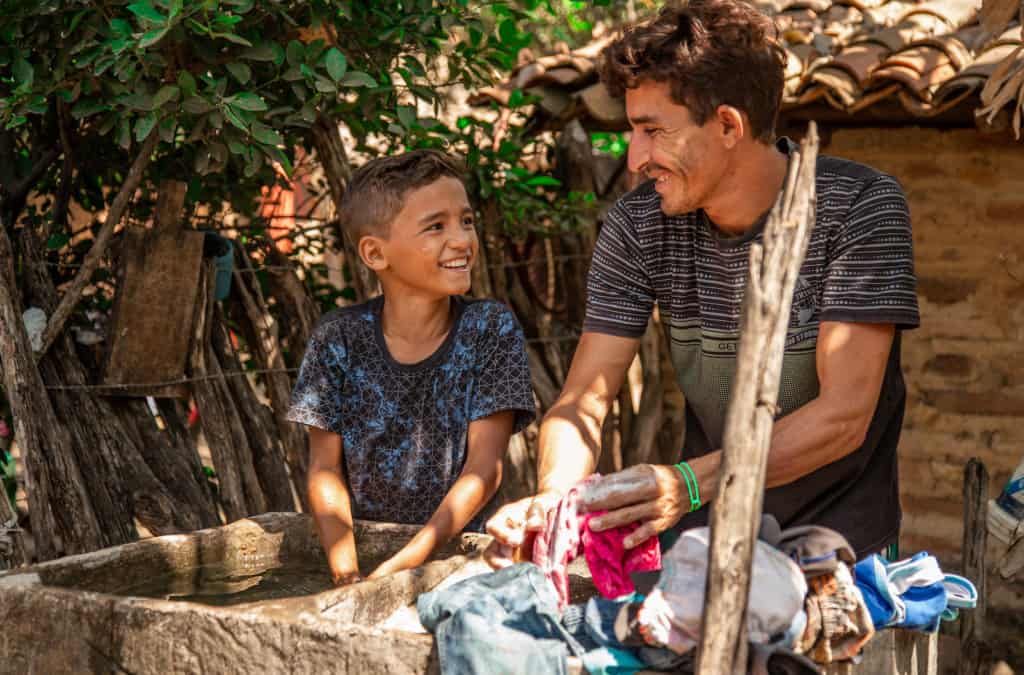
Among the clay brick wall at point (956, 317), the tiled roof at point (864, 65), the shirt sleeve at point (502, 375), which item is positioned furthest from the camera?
the clay brick wall at point (956, 317)

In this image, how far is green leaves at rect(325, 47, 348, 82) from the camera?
12.5 feet

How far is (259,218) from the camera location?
16.6 ft

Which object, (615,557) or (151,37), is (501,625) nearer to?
(615,557)

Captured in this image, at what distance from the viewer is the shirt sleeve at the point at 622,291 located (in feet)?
9.44

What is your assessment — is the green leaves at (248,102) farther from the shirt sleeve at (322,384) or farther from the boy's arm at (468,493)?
the boy's arm at (468,493)

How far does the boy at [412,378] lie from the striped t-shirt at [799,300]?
1.30 ft

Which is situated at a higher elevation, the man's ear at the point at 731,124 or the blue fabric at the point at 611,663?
the man's ear at the point at 731,124

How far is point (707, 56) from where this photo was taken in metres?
2.58

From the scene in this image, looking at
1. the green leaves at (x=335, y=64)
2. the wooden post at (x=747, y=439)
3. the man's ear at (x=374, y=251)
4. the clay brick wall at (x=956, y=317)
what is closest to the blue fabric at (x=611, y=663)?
the wooden post at (x=747, y=439)

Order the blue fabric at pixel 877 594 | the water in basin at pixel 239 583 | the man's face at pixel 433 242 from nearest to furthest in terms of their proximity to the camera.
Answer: the blue fabric at pixel 877 594 → the water in basin at pixel 239 583 → the man's face at pixel 433 242

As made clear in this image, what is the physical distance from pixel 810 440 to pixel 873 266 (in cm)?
38

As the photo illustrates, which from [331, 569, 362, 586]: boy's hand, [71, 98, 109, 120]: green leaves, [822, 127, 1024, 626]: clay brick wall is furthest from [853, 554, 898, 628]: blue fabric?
[822, 127, 1024, 626]: clay brick wall

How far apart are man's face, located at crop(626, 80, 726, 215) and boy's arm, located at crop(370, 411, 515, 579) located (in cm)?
76

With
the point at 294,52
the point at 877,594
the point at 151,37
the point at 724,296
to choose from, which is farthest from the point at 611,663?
the point at 294,52
